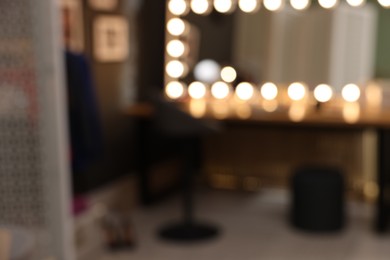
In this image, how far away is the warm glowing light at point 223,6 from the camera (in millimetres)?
4734

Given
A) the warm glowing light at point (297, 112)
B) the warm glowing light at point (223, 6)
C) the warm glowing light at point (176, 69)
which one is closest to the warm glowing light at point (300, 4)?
the warm glowing light at point (223, 6)

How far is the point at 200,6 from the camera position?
478 cm

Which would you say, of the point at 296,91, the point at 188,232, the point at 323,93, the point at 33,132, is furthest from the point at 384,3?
the point at 33,132

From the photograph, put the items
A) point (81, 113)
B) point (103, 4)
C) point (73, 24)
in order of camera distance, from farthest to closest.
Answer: point (103, 4) < point (73, 24) < point (81, 113)

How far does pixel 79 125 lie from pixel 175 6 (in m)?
1.58

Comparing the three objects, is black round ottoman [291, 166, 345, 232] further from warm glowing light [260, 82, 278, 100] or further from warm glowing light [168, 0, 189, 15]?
warm glowing light [168, 0, 189, 15]

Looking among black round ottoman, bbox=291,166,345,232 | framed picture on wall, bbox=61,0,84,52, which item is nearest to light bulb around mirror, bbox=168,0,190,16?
framed picture on wall, bbox=61,0,84,52

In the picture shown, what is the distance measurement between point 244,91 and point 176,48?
613mm

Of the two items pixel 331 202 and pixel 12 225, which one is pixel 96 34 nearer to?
pixel 331 202

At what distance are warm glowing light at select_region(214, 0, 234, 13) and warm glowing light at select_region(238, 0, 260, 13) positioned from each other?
70mm

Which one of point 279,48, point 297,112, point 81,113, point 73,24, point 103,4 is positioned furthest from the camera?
point 279,48

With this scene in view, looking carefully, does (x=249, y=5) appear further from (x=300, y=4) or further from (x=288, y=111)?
(x=288, y=111)

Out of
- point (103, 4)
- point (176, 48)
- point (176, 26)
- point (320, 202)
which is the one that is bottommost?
point (320, 202)

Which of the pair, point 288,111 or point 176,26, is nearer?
point 288,111
